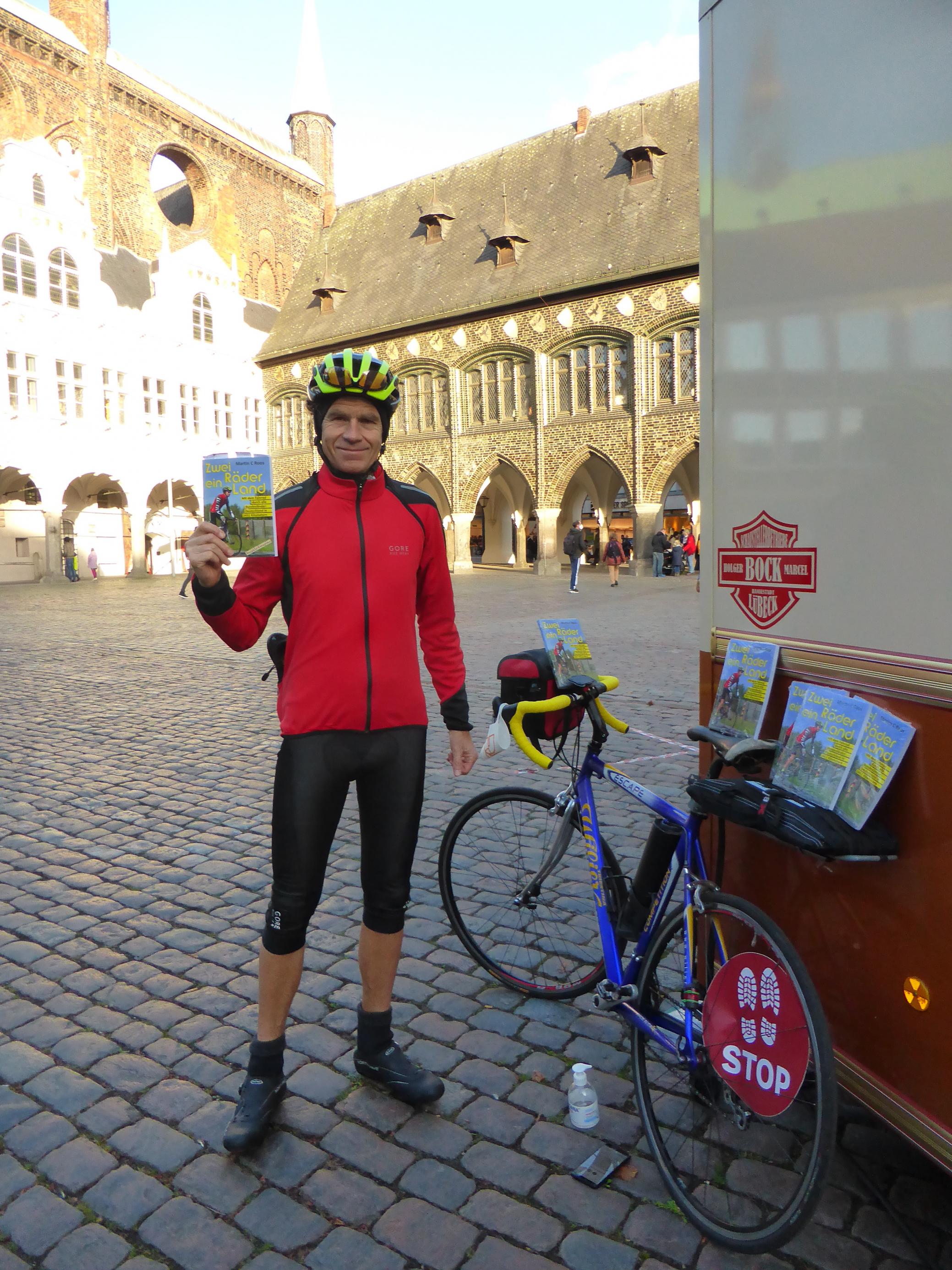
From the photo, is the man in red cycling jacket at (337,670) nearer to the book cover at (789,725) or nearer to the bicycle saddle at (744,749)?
the bicycle saddle at (744,749)

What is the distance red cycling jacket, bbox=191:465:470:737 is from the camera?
2389 mm

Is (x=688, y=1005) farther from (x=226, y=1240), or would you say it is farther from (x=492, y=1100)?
(x=226, y=1240)

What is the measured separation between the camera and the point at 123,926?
380 centimetres

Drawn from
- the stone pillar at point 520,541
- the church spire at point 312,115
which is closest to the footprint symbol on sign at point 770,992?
the stone pillar at point 520,541

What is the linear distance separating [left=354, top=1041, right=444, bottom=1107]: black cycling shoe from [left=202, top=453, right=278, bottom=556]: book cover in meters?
1.47

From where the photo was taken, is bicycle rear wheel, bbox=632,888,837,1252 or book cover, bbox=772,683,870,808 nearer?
bicycle rear wheel, bbox=632,888,837,1252

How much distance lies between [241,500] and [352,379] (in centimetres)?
46

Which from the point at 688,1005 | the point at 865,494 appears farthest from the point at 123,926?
the point at 865,494

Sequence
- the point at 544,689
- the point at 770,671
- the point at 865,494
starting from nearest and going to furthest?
the point at 865,494
the point at 770,671
the point at 544,689

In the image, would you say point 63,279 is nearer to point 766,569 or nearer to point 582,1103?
point 766,569

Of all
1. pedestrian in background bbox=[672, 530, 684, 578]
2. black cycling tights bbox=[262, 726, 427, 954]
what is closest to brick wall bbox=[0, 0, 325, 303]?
pedestrian in background bbox=[672, 530, 684, 578]

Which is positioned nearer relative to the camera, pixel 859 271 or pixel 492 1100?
pixel 859 271

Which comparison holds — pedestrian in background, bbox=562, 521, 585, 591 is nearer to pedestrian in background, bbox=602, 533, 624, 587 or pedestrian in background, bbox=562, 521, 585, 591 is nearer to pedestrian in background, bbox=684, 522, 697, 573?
pedestrian in background, bbox=602, 533, 624, 587

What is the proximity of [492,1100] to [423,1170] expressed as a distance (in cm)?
34
